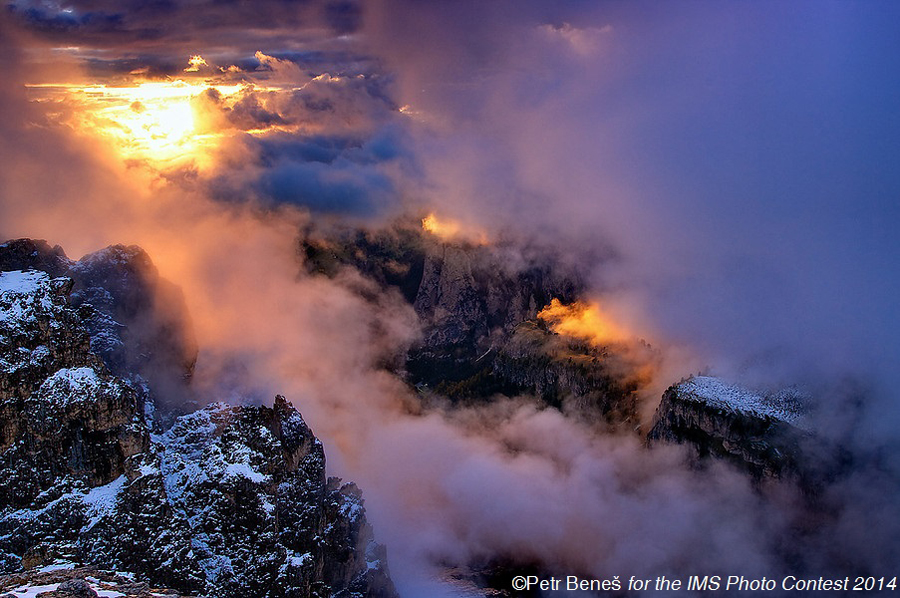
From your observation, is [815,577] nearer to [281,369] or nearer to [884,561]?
[884,561]

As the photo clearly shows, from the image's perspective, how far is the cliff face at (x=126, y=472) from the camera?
3169 inches

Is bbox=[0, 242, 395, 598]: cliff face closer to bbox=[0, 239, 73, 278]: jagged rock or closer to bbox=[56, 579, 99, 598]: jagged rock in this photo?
bbox=[0, 239, 73, 278]: jagged rock

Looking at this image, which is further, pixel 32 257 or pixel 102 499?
pixel 32 257

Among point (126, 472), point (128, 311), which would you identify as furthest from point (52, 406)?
point (128, 311)

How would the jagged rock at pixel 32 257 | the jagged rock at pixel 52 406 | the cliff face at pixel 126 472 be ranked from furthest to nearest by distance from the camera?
the jagged rock at pixel 32 257 < the jagged rock at pixel 52 406 < the cliff face at pixel 126 472

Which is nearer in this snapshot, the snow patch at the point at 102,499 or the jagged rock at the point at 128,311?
the snow patch at the point at 102,499

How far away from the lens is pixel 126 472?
278ft

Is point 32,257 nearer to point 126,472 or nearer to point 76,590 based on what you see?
point 126,472

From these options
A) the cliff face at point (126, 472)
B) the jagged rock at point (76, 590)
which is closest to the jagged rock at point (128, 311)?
the cliff face at point (126, 472)

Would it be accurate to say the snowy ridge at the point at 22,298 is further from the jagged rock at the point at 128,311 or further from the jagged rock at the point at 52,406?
the jagged rock at the point at 128,311

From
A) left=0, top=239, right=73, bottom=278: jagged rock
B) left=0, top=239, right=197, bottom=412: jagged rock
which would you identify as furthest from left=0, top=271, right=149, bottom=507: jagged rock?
left=0, top=239, right=73, bottom=278: jagged rock

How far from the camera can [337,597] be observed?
382 feet

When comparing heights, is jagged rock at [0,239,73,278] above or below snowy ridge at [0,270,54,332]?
above

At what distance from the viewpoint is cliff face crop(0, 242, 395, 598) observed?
80500 millimetres
